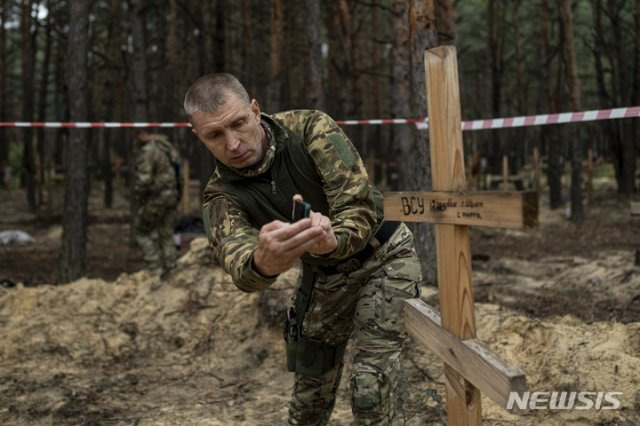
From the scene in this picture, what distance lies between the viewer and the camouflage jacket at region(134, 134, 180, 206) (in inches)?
370

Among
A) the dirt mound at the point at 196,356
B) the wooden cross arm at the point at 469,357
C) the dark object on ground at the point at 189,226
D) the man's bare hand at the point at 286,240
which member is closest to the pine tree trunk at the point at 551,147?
the dark object on ground at the point at 189,226

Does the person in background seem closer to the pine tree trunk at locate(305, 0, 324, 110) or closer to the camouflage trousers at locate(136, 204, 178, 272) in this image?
the camouflage trousers at locate(136, 204, 178, 272)

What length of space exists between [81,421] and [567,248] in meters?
9.14

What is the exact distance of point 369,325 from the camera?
3088 mm

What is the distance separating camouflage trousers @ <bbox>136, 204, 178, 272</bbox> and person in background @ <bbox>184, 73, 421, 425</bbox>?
6.62m

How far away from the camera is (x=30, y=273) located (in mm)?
10281

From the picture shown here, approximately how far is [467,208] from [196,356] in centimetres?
435

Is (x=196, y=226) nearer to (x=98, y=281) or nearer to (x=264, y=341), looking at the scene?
(x=98, y=281)

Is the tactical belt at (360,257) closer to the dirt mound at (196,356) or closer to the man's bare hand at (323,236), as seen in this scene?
the man's bare hand at (323,236)

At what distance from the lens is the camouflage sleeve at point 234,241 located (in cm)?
243

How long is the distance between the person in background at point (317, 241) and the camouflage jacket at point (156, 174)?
6.45 meters

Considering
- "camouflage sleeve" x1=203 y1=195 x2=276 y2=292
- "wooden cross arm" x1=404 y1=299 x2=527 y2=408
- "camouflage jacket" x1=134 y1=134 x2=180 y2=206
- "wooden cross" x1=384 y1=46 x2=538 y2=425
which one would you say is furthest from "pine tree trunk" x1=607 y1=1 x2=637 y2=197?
"camouflage sleeve" x1=203 y1=195 x2=276 y2=292

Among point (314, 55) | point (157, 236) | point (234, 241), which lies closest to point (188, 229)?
point (157, 236)

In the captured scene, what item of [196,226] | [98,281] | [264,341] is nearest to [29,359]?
[98,281]
